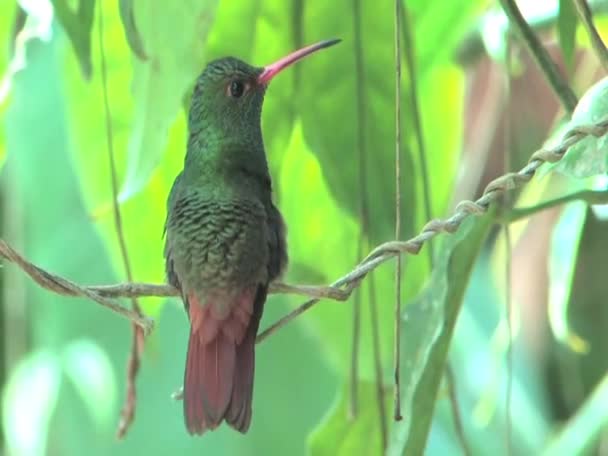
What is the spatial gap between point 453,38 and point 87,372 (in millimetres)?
882

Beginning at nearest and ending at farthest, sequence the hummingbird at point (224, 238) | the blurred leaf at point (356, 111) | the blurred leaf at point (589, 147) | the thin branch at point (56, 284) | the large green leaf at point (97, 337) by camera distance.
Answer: the thin branch at point (56, 284)
the blurred leaf at point (589, 147)
the hummingbird at point (224, 238)
the blurred leaf at point (356, 111)
the large green leaf at point (97, 337)

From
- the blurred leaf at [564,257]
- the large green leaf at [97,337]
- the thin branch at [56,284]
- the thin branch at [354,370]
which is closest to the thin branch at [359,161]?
the thin branch at [354,370]

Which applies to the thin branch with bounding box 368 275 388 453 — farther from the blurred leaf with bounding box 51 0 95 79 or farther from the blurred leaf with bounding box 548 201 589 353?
the blurred leaf with bounding box 51 0 95 79

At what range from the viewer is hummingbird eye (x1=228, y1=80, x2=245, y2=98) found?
1558 mm

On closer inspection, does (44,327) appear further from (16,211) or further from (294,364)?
(294,364)

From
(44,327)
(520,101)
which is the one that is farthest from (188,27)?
(520,101)

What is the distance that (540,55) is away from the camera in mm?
1261

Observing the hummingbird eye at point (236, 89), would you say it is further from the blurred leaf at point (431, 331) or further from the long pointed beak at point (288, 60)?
the blurred leaf at point (431, 331)

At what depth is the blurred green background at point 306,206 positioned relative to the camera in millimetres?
1305

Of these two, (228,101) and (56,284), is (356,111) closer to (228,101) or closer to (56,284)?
(228,101)

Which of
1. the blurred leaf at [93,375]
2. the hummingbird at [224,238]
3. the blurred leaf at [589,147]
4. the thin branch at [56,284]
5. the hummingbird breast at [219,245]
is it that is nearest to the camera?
the thin branch at [56,284]

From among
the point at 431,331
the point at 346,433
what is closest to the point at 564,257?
the point at 431,331

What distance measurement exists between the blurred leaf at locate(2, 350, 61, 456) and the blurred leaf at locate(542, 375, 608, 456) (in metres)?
0.88

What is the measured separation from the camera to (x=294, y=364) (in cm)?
248
